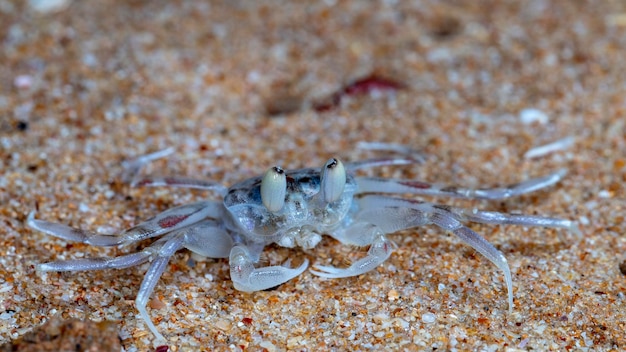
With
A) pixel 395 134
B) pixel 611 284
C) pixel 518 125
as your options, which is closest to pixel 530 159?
pixel 518 125

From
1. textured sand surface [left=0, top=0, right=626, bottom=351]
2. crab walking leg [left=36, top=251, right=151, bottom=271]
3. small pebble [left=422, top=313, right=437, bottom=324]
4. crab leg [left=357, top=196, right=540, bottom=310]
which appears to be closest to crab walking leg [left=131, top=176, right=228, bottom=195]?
textured sand surface [left=0, top=0, right=626, bottom=351]

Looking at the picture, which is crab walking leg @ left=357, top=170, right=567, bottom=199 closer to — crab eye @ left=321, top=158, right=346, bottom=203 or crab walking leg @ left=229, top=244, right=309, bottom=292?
crab eye @ left=321, top=158, right=346, bottom=203

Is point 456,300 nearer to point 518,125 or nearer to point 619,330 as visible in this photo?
point 619,330

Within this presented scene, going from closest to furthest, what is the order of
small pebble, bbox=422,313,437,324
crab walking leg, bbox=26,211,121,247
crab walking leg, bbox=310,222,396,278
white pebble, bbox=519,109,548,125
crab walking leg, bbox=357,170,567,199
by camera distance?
small pebble, bbox=422,313,437,324 < crab walking leg, bbox=310,222,396,278 < crab walking leg, bbox=26,211,121,247 < crab walking leg, bbox=357,170,567,199 < white pebble, bbox=519,109,548,125

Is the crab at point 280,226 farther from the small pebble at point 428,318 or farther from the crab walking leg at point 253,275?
the small pebble at point 428,318

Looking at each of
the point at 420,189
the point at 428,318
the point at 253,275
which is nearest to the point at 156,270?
the point at 253,275

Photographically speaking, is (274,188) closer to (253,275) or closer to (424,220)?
(253,275)

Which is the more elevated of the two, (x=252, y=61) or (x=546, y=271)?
(x=252, y=61)
